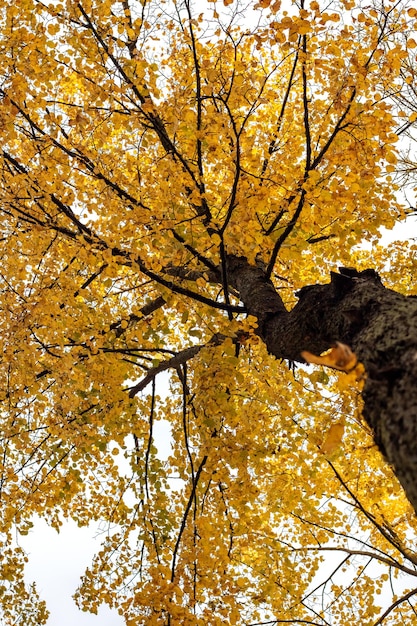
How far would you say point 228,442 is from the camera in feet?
13.7

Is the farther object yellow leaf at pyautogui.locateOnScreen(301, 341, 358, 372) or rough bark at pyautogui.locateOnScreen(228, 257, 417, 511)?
rough bark at pyautogui.locateOnScreen(228, 257, 417, 511)

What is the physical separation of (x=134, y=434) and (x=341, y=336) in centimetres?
404

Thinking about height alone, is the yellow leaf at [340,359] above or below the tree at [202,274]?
below

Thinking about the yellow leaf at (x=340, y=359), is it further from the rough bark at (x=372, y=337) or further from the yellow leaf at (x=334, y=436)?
the rough bark at (x=372, y=337)

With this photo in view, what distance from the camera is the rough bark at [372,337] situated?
5.03 ft

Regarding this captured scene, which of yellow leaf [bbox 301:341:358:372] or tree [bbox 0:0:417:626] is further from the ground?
tree [bbox 0:0:417:626]

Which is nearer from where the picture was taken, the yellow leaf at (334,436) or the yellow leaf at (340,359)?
the yellow leaf at (340,359)

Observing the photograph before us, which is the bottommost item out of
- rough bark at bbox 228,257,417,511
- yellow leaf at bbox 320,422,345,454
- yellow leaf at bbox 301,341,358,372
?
yellow leaf at bbox 320,422,345,454

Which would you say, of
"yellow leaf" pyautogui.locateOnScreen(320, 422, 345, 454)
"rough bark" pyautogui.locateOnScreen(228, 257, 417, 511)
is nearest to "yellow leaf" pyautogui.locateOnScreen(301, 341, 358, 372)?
"yellow leaf" pyautogui.locateOnScreen(320, 422, 345, 454)

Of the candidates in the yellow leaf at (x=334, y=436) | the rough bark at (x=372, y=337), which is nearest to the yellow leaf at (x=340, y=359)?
the yellow leaf at (x=334, y=436)

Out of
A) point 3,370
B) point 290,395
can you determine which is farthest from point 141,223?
point 290,395

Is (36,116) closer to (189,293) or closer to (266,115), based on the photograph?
(189,293)

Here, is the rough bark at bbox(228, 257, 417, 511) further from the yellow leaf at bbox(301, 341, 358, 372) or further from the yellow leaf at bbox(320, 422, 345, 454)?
the yellow leaf at bbox(301, 341, 358, 372)

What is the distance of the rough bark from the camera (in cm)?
153
